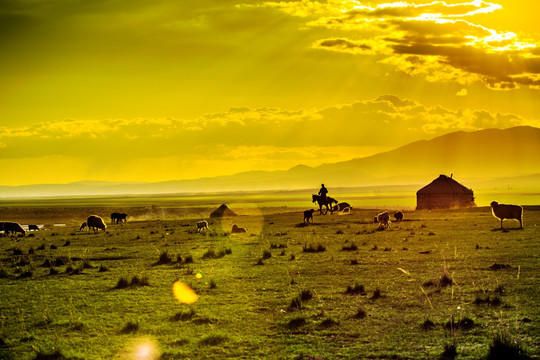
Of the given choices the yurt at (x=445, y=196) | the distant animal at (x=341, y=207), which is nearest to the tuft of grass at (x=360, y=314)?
the distant animal at (x=341, y=207)

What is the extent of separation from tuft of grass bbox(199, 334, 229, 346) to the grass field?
0.11 feet

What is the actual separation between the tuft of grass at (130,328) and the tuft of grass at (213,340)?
6.38ft

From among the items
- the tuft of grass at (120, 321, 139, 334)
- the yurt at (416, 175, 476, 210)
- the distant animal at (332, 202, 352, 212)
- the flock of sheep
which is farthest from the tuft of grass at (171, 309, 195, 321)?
the yurt at (416, 175, 476, 210)

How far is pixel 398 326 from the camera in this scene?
1171cm

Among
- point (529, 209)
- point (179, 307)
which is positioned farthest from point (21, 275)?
point (529, 209)

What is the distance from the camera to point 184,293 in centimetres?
1634

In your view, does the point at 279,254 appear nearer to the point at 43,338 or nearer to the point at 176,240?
the point at 176,240

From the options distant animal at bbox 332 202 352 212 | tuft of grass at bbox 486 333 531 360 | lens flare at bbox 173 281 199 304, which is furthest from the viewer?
distant animal at bbox 332 202 352 212

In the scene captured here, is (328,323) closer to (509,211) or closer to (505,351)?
(505,351)

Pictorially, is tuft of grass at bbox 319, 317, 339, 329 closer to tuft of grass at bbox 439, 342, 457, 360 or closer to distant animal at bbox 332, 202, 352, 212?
tuft of grass at bbox 439, 342, 457, 360

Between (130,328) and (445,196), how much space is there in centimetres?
6351

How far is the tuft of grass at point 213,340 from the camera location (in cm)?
1096

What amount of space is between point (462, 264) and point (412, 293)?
5.72 m

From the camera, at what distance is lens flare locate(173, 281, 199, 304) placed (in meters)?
15.3
